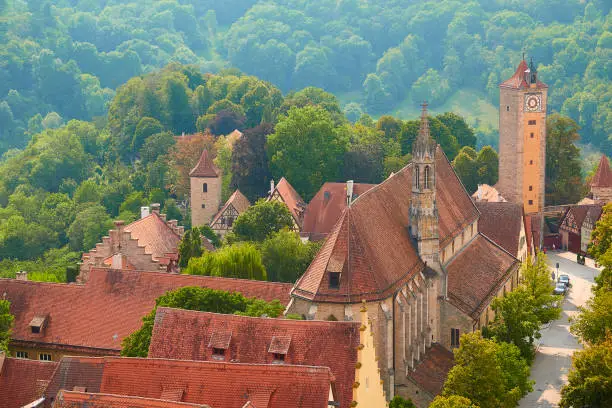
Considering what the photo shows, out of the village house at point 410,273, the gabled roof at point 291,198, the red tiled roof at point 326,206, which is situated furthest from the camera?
the gabled roof at point 291,198

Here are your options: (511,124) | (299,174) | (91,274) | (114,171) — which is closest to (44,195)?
(114,171)

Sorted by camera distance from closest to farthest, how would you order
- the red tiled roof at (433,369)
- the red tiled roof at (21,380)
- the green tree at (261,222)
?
the red tiled roof at (21,380)
the red tiled roof at (433,369)
the green tree at (261,222)

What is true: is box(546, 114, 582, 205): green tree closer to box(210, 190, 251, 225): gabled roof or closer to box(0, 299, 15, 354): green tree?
box(210, 190, 251, 225): gabled roof

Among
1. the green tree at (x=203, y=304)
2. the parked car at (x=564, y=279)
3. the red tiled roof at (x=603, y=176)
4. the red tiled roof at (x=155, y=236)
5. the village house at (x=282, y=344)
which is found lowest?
the village house at (x=282, y=344)

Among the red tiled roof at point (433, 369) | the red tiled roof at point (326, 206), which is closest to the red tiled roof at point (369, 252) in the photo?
the red tiled roof at point (433, 369)

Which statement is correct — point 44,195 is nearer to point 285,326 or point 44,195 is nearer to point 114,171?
point 114,171

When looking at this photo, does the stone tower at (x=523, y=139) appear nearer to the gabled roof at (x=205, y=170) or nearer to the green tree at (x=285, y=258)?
the gabled roof at (x=205, y=170)

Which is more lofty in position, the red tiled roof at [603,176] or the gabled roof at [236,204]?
the red tiled roof at [603,176]
